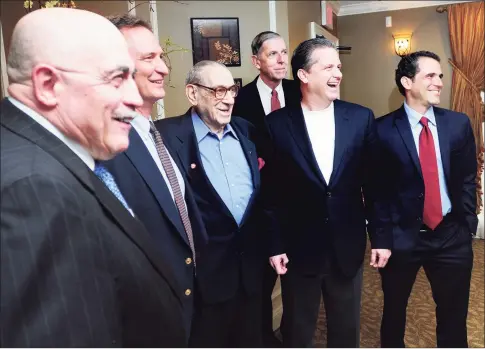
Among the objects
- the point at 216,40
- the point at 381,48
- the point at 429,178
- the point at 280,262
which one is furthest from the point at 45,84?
the point at 381,48

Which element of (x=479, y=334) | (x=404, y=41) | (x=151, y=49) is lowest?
(x=479, y=334)

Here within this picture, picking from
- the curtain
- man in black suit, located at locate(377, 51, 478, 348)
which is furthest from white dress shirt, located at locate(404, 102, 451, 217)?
the curtain

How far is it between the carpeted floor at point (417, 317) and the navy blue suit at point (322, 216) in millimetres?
743

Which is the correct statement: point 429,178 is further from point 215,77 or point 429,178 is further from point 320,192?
point 215,77

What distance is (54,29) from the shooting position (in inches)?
30.0

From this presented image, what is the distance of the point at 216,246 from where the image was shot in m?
1.78

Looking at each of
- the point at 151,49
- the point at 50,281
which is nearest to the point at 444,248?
the point at 151,49

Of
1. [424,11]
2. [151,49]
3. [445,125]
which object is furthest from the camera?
[424,11]

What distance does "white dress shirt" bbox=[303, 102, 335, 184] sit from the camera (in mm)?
1953

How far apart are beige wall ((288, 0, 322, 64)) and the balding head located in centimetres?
337

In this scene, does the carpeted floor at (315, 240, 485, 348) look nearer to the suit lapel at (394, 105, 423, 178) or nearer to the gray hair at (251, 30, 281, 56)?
the suit lapel at (394, 105, 423, 178)

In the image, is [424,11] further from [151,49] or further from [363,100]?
[151,49]

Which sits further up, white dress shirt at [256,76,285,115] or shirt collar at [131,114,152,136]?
white dress shirt at [256,76,285,115]

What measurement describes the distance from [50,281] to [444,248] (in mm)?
1824
